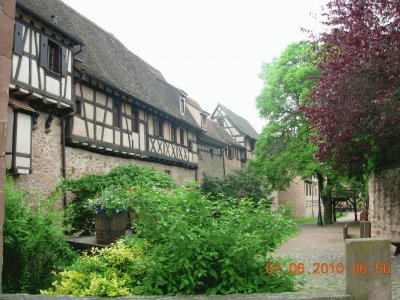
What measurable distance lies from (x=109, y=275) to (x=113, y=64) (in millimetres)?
15931

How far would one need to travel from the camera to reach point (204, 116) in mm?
29250

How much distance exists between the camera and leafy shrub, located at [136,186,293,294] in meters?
4.36

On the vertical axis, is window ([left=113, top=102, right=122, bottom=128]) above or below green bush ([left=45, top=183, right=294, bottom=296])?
above

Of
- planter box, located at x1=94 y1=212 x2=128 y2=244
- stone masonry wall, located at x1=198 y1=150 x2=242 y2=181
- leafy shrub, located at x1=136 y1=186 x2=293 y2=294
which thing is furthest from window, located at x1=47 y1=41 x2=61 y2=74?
stone masonry wall, located at x1=198 y1=150 x2=242 y2=181

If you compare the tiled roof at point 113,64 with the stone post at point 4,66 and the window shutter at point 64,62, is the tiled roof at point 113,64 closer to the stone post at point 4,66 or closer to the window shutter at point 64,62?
the window shutter at point 64,62

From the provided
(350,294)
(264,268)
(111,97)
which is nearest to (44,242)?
(264,268)

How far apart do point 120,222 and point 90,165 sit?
823 cm

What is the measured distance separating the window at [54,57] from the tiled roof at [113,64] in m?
0.66

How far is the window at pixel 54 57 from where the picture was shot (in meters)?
13.7

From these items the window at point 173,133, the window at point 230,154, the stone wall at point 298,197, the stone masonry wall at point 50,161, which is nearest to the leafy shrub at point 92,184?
the stone masonry wall at point 50,161

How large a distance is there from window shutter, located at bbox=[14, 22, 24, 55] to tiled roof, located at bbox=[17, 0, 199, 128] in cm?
165

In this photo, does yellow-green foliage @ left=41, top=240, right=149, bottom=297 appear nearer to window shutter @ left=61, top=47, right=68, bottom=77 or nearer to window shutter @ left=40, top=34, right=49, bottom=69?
window shutter @ left=40, top=34, right=49, bottom=69

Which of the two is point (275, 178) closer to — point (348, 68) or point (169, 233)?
point (348, 68)

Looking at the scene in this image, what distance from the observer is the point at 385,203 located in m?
11.7
